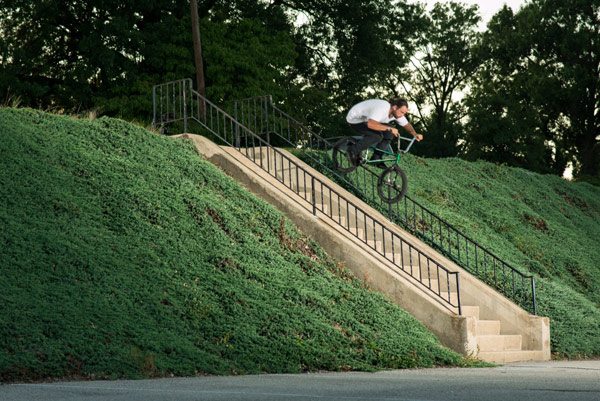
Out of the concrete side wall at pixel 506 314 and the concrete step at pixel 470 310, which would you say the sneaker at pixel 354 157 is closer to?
the concrete side wall at pixel 506 314

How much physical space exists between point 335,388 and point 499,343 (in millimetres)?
6596

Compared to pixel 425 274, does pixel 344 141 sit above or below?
above

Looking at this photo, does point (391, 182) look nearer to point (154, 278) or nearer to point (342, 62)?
point (154, 278)

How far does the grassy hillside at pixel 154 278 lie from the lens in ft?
38.7

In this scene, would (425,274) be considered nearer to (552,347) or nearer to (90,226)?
(552,347)

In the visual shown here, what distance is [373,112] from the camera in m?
18.0

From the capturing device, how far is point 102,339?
11.8 meters

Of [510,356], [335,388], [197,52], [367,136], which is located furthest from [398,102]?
[197,52]

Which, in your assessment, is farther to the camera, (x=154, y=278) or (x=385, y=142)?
→ (x=385, y=142)

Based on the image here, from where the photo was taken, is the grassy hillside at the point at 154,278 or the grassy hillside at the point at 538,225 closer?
the grassy hillside at the point at 154,278

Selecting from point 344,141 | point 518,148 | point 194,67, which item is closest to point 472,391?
point 344,141

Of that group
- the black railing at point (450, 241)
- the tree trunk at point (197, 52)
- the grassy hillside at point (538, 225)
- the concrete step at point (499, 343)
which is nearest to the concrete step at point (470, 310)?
the concrete step at point (499, 343)

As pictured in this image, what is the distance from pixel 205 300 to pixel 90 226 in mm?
2314

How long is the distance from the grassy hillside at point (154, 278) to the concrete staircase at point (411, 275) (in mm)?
499
